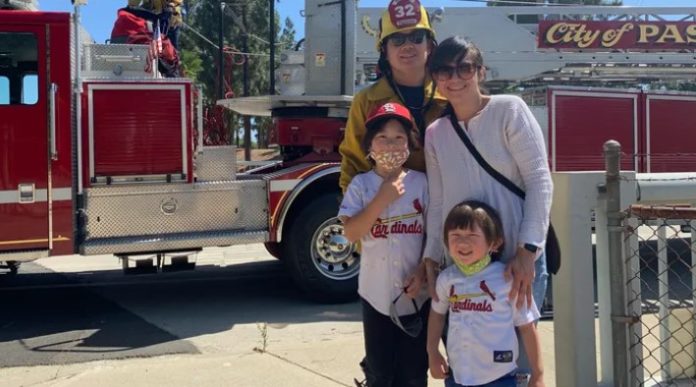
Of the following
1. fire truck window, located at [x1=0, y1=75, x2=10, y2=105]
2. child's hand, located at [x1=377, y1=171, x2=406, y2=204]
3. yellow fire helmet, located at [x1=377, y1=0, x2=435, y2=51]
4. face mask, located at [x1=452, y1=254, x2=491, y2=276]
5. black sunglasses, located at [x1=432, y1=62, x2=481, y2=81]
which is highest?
fire truck window, located at [x1=0, y1=75, x2=10, y2=105]

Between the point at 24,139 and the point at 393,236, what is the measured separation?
4040mm

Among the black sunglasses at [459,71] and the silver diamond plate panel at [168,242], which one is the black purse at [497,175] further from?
the silver diamond plate panel at [168,242]

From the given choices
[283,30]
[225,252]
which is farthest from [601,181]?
[283,30]

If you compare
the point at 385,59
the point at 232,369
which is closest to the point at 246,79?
the point at 232,369

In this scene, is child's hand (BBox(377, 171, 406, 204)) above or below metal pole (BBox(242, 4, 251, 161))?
below

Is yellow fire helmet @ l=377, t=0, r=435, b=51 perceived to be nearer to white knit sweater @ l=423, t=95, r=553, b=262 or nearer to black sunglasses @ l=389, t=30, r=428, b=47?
black sunglasses @ l=389, t=30, r=428, b=47

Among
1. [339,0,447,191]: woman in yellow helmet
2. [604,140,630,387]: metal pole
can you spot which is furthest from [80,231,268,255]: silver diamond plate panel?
[604,140,630,387]: metal pole

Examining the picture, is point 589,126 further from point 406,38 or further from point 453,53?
point 453,53

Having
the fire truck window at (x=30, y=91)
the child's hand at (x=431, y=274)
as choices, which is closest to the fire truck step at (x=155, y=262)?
the fire truck window at (x=30, y=91)

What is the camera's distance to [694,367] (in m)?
3.36

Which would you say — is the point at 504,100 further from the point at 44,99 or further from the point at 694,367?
the point at 44,99

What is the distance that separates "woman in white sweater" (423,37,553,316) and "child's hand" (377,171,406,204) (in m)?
0.14

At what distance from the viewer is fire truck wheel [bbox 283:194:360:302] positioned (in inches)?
248

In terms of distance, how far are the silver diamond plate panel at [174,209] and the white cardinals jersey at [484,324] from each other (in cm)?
401
